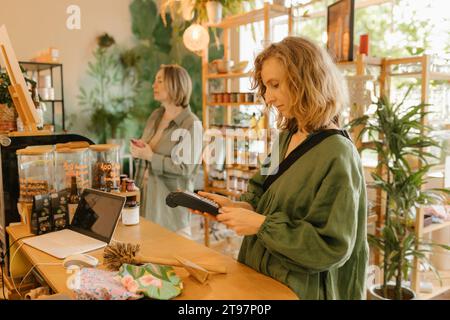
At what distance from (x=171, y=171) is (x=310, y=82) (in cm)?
148

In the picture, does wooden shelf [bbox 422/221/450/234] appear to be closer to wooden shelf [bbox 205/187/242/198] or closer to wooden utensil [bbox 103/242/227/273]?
wooden shelf [bbox 205/187/242/198]

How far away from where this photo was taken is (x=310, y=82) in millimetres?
1162

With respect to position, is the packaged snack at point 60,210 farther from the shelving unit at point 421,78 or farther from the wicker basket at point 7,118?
the shelving unit at point 421,78

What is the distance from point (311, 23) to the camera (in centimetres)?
423

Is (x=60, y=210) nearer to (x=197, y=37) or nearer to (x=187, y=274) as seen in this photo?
(x=187, y=274)

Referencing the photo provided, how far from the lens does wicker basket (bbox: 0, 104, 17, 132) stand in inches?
75.9

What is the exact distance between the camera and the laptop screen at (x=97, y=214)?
155 cm

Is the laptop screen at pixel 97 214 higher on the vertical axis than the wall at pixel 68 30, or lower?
lower

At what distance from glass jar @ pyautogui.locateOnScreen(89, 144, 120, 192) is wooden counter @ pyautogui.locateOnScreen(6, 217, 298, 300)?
253mm

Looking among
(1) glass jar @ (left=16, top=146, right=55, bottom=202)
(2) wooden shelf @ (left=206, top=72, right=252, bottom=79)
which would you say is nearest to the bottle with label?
(1) glass jar @ (left=16, top=146, right=55, bottom=202)

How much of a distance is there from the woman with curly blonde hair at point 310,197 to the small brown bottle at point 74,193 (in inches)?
30.9

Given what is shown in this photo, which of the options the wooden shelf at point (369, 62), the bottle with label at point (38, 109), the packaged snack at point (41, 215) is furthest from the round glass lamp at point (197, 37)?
the packaged snack at point (41, 215)

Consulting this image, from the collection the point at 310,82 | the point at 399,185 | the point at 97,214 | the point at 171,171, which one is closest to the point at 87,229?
the point at 97,214

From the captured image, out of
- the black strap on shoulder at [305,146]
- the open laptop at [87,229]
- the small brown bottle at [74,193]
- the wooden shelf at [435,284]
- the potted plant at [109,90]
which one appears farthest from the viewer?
the potted plant at [109,90]
